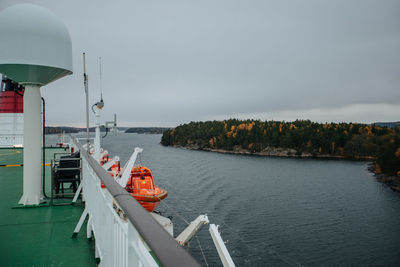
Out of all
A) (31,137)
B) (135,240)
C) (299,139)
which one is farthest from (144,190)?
(299,139)

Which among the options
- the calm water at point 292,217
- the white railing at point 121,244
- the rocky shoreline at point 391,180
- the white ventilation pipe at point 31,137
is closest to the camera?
the white railing at point 121,244

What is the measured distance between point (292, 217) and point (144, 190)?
1206cm

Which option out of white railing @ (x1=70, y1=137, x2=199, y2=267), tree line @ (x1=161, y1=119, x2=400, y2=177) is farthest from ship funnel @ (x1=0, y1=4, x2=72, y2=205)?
tree line @ (x1=161, y1=119, x2=400, y2=177)

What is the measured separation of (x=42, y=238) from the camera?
351cm

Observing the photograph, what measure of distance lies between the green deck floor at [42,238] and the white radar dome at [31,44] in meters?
2.06

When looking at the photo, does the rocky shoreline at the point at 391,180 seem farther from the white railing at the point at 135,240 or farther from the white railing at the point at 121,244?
the white railing at the point at 135,240

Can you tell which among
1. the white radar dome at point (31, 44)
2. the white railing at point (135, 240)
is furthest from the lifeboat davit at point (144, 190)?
the white railing at point (135, 240)

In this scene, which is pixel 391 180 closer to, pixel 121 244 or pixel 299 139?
pixel 299 139

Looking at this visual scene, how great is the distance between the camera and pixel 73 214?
14.4 feet

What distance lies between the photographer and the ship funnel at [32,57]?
4.18 metres

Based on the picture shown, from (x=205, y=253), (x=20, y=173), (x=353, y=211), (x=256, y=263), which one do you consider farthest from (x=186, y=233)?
(x=353, y=211)

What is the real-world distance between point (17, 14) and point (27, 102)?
1309 mm

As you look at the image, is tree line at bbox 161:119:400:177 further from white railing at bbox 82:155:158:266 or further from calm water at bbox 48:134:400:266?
white railing at bbox 82:155:158:266

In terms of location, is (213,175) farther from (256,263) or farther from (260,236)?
(256,263)
